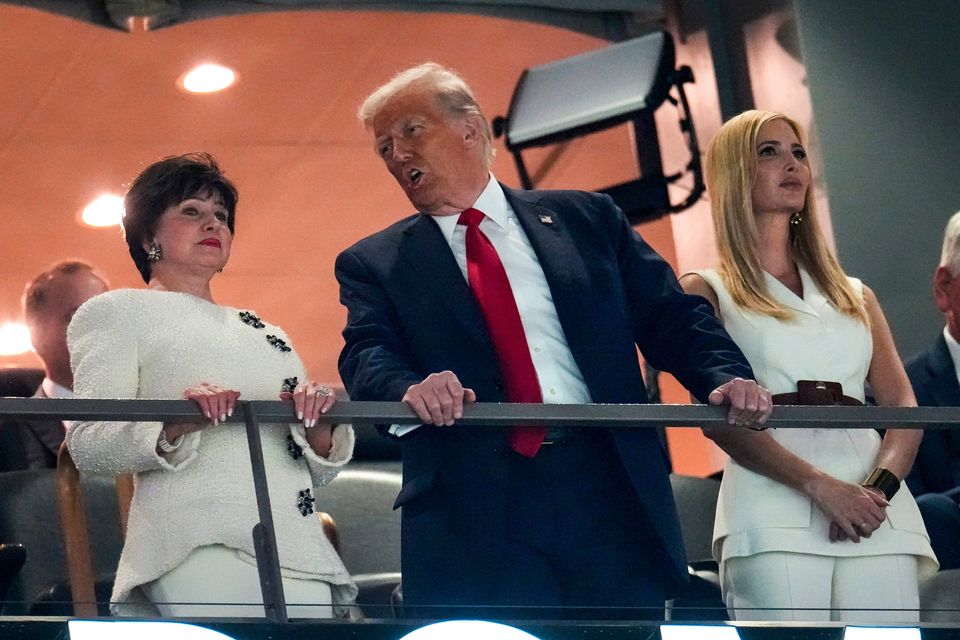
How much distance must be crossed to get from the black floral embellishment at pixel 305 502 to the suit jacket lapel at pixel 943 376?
5.57 feet

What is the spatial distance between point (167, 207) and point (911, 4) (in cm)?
360

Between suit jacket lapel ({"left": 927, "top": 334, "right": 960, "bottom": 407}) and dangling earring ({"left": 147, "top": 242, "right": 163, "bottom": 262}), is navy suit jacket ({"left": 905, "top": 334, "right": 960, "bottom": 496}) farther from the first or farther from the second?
dangling earring ({"left": 147, "top": 242, "right": 163, "bottom": 262})

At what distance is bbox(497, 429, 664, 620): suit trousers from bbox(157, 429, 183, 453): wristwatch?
1.86ft

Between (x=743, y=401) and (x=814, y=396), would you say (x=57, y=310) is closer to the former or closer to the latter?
(x=814, y=396)

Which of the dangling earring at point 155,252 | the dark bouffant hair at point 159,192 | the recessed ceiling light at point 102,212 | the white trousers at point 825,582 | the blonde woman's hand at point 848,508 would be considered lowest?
the white trousers at point 825,582

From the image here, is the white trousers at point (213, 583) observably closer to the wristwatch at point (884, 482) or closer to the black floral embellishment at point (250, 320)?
the black floral embellishment at point (250, 320)

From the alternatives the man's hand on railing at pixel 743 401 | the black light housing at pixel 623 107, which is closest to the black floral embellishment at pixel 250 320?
the man's hand on railing at pixel 743 401

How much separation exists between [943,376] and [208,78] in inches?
176

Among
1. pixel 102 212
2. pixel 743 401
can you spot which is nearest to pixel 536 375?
pixel 743 401

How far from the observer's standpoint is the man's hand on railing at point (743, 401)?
114 inches

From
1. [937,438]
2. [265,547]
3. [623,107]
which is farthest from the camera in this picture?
[623,107]

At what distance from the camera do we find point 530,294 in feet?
9.98

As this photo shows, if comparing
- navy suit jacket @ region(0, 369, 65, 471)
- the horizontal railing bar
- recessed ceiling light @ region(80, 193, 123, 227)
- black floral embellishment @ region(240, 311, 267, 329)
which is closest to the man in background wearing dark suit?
navy suit jacket @ region(0, 369, 65, 471)

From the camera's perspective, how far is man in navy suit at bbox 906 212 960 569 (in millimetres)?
3688
